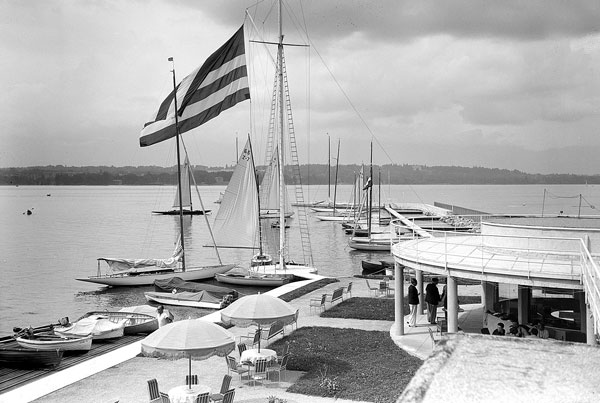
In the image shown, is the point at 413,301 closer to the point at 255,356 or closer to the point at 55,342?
the point at 255,356

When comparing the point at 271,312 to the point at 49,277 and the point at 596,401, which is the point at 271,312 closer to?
the point at 596,401

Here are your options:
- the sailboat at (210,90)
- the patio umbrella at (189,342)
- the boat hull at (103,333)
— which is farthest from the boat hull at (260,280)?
the patio umbrella at (189,342)

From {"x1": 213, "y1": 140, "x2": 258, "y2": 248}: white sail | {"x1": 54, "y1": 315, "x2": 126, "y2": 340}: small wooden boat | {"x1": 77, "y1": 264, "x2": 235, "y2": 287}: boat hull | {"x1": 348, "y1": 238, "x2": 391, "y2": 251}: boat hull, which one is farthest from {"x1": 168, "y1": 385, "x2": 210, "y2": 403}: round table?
{"x1": 348, "y1": 238, "x2": 391, "y2": 251}: boat hull

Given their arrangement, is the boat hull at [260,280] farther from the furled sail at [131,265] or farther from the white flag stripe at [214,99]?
the white flag stripe at [214,99]

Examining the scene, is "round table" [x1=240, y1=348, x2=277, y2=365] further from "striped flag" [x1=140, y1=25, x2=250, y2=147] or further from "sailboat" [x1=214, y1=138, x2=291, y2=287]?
"sailboat" [x1=214, y1=138, x2=291, y2=287]

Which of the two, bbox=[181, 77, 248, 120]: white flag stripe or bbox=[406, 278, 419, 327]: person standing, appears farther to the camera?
bbox=[181, 77, 248, 120]: white flag stripe

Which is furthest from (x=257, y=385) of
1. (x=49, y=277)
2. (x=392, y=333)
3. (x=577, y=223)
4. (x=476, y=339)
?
(x=49, y=277)

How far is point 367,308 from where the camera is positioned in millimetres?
29812

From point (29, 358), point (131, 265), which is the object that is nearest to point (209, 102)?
point (131, 265)

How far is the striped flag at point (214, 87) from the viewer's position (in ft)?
138

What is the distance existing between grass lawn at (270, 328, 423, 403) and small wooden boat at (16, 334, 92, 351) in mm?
7565

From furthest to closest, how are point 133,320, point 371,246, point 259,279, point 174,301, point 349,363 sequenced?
1. point 371,246
2. point 259,279
3. point 174,301
4. point 133,320
5. point 349,363

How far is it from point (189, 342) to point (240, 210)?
3687 cm

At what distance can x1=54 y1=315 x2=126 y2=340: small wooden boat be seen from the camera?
88.3 feet
